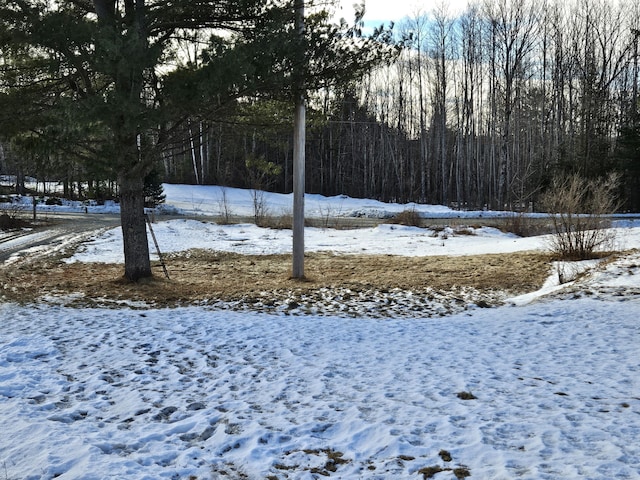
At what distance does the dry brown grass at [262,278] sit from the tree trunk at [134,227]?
29 cm

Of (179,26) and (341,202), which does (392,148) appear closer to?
(341,202)

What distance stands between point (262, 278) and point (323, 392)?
21.6 ft

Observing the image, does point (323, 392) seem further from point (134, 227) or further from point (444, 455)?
point (134, 227)

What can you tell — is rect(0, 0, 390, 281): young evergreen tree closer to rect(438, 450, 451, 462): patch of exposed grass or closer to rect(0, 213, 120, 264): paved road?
rect(438, 450, 451, 462): patch of exposed grass

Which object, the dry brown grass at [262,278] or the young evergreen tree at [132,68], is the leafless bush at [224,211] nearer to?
the dry brown grass at [262,278]

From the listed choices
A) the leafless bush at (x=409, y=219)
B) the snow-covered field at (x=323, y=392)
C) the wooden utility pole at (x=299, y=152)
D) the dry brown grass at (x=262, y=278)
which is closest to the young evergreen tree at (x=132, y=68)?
the wooden utility pole at (x=299, y=152)

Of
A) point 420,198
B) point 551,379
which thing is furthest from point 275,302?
point 420,198

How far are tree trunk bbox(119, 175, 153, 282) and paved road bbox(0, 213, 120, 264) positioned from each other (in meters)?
5.95

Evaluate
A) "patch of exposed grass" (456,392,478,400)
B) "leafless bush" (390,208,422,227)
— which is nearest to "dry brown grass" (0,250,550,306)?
"patch of exposed grass" (456,392,478,400)

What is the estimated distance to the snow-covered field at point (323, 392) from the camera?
3125mm

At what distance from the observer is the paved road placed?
1561 centimetres

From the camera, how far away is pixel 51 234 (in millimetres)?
19516

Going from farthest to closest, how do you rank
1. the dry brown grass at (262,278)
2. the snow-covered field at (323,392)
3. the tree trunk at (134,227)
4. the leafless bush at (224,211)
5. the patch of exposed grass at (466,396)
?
the leafless bush at (224,211), the tree trunk at (134,227), the dry brown grass at (262,278), the patch of exposed grass at (466,396), the snow-covered field at (323,392)

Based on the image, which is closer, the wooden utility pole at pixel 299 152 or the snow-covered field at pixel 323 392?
the snow-covered field at pixel 323 392
